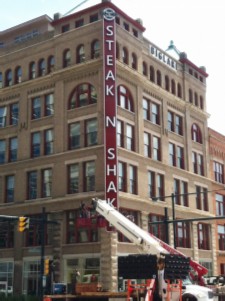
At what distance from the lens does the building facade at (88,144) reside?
45250 millimetres

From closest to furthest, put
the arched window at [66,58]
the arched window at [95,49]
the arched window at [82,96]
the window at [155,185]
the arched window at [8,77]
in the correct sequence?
the arched window at [82,96], the arched window at [95,49], the arched window at [66,58], the window at [155,185], the arched window at [8,77]

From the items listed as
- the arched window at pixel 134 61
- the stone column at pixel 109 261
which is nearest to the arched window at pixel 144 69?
the arched window at pixel 134 61

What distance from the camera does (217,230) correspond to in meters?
60.2

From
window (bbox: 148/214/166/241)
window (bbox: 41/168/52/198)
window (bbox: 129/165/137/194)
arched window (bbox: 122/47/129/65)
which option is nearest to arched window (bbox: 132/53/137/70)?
arched window (bbox: 122/47/129/65)

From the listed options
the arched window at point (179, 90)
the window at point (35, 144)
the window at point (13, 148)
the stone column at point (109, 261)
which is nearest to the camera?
the stone column at point (109, 261)

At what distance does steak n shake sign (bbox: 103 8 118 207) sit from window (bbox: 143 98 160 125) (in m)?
6.69

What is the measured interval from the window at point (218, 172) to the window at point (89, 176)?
22.6 meters

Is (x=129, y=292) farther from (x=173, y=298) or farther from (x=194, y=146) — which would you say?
(x=194, y=146)

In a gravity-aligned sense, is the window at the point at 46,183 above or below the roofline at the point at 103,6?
below

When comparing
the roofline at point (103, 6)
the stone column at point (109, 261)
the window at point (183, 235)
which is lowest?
the stone column at point (109, 261)

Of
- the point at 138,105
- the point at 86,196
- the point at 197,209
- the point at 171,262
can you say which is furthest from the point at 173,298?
the point at 197,209

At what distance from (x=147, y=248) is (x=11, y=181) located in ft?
103

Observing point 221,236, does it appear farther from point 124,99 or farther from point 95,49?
point 95,49

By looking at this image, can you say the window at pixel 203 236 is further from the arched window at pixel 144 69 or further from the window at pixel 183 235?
the arched window at pixel 144 69
